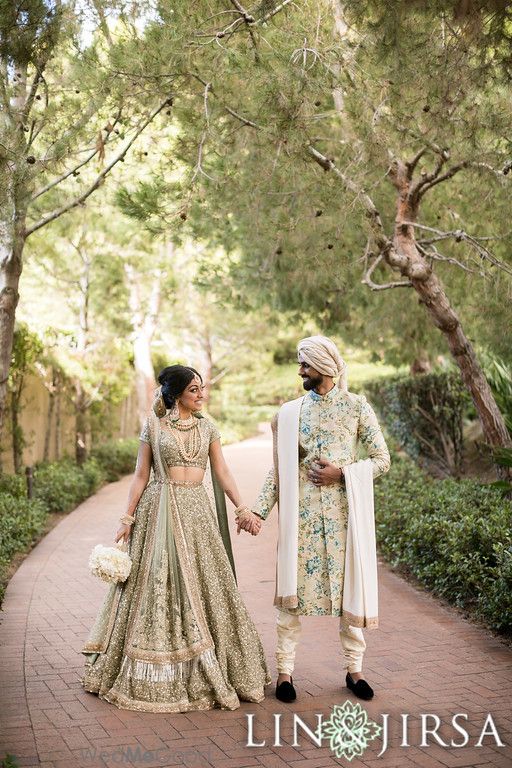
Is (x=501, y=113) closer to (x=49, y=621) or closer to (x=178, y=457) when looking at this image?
(x=178, y=457)

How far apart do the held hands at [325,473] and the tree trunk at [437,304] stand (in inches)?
176

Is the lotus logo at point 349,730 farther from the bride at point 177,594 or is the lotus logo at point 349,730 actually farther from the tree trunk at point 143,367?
the tree trunk at point 143,367

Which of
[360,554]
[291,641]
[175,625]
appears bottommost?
[291,641]

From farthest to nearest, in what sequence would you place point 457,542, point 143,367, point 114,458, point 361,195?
1. point 143,367
2. point 114,458
3. point 361,195
4. point 457,542

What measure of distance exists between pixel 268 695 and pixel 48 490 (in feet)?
28.8

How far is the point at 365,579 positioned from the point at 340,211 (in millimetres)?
4454

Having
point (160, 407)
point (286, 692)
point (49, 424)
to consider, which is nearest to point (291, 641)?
point (286, 692)

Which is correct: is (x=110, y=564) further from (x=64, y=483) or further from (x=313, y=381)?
(x=64, y=483)

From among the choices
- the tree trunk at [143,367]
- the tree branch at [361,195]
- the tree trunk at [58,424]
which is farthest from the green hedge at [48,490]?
the tree branch at [361,195]

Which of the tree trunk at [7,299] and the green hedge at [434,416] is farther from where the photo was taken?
the green hedge at [434,416]

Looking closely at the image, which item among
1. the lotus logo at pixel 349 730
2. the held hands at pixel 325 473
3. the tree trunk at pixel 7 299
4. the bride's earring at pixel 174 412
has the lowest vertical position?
the lotus logo at pixel 349 730

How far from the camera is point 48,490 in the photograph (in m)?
13.5

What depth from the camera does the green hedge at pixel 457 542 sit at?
689 cm

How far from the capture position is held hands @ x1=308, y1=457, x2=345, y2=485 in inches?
201
